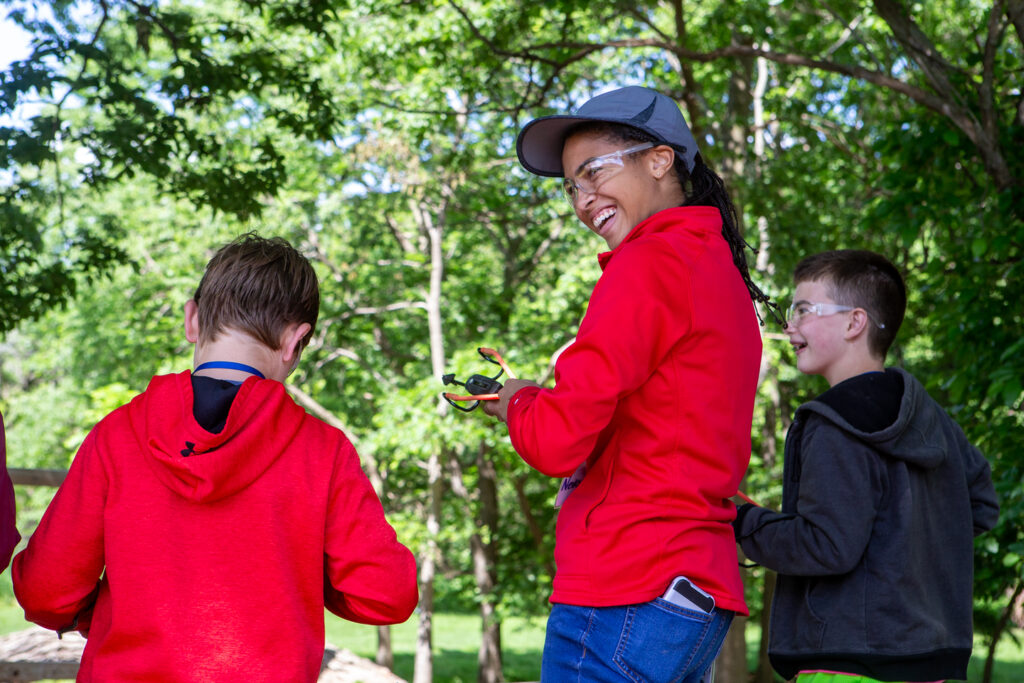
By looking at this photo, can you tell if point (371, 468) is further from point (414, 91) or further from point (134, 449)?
point (134, 449)

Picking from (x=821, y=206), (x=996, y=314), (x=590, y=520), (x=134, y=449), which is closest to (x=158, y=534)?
(x=134, y=449)

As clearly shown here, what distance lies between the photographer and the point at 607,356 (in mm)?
1490

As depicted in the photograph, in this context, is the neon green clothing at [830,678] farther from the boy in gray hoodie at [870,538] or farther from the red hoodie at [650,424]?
the red hoodie at [650,424]

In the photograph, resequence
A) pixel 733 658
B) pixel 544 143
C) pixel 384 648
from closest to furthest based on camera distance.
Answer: pixel 544 143
pixel 733 658
pixel 384 648

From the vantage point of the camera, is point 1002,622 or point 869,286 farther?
point 1002,622

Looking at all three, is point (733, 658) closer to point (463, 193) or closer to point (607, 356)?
point (463, 193)

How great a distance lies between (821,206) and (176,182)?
21.4ft

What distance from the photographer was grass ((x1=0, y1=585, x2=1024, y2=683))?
14.8 m

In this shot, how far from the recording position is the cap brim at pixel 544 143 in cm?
177

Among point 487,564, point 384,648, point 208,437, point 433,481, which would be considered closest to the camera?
point 208,437

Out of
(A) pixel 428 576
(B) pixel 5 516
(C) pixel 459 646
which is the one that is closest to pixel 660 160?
(B) pixel 5 516

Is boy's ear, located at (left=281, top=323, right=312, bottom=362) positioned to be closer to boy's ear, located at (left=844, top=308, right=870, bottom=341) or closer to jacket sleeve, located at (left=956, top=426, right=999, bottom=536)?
boy's ear, located at (left=844, top=308, right=870, bottom=341)

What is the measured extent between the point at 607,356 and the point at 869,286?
940 mm

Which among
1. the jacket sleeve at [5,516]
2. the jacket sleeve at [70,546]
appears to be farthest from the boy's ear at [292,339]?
the jacket sleeve at [5,516]
